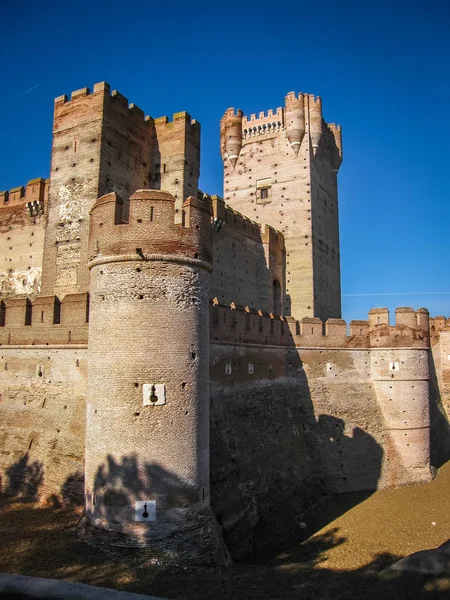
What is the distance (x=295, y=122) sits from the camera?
29484 mm

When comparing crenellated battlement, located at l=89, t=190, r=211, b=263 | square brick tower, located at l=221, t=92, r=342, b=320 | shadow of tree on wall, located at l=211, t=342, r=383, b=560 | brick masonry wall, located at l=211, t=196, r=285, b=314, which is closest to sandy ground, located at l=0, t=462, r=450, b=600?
shadow of tree on wall, located at l=211, t=342, r=383, b=560

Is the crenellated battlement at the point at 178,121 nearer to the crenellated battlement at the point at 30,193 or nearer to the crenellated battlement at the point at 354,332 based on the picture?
the crenellated battlement at the point at 30,193

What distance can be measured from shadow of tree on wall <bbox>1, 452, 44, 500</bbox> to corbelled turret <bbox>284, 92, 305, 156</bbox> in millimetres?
23629

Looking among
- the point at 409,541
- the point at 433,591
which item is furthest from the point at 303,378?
the point at 433,591

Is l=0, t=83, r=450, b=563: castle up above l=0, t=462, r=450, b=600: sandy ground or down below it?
above

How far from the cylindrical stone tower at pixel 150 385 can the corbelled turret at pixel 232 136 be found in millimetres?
21897

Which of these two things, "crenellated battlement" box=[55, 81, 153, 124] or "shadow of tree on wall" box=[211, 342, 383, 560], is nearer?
"shadow of tree on wall" box=[211, 342, 383, 560]

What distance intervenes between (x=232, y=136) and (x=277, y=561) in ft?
85.2

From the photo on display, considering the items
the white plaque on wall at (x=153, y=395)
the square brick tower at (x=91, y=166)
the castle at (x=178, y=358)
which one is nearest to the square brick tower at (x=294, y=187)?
the castle at (x=178, y=358)

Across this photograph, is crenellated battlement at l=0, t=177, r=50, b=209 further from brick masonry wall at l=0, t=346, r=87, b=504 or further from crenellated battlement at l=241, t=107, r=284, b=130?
crenellated battlement at l=241, t=107, r=284, b=130

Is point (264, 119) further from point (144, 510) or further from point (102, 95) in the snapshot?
point (144, 510)

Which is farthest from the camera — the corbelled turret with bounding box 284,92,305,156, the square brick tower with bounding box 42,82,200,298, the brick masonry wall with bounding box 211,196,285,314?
the corbelled turret with bounding box 284,92,305,156

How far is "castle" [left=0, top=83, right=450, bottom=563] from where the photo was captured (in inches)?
380

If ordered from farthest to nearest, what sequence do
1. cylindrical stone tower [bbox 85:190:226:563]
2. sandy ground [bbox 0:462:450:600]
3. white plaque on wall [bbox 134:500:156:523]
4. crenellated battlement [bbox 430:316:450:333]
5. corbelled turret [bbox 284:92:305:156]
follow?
corbelled turret [bbox 284:92:305:156] → crenellated battlement [bbox 430:316:450:333] → cylindrical stone tower [bbox 85:190:226:563] → white plaque on wall [bbox 134:500:156:523] → sandy ground [bbox 0:462:450:600]
